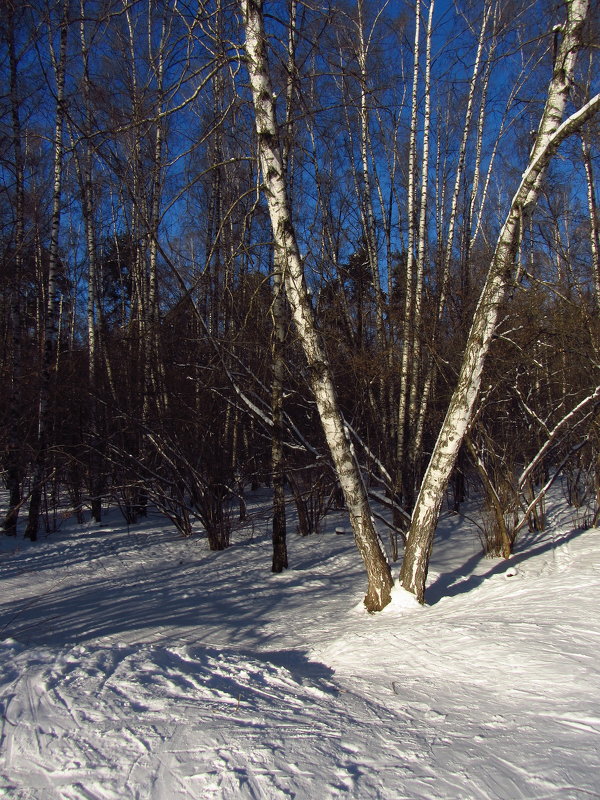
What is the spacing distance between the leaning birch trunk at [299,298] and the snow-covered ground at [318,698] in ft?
1.90

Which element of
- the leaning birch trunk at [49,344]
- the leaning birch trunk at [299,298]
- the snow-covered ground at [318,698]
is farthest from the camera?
the leaning birch trunk at [49,344]

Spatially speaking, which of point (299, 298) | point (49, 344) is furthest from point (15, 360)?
point (299, 298)

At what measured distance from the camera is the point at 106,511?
40.1ft

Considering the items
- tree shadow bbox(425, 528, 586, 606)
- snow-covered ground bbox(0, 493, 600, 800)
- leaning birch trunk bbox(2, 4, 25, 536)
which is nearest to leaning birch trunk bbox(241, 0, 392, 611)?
snow-covered ground bbox(0, 493, 600, 800)

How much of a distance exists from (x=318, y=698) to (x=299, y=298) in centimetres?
315

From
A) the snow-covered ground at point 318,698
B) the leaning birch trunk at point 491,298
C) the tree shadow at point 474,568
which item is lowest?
the tree shadow at point 474,568

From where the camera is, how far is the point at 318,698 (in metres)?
3.08

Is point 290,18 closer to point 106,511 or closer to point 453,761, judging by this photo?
point 453,761

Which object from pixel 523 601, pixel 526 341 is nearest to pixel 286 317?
pixel 526 341

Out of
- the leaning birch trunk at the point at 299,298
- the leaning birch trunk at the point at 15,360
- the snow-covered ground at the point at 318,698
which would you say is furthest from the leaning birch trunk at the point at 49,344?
the leaning birch trunk at the point at 299,298

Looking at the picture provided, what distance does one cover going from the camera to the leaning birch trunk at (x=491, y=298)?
4.53m

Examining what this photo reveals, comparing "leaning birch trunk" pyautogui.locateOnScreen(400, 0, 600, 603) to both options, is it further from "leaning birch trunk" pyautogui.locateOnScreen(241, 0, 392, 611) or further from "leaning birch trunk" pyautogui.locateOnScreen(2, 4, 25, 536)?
"leaning birch trunk" pyautogui.locateOnScreen(2, 4, 25, 536)

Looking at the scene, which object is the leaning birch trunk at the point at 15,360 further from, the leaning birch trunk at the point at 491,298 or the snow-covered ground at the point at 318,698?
the leaning birch trunk at the point at 491,298

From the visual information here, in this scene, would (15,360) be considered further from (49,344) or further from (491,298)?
(491,298)
